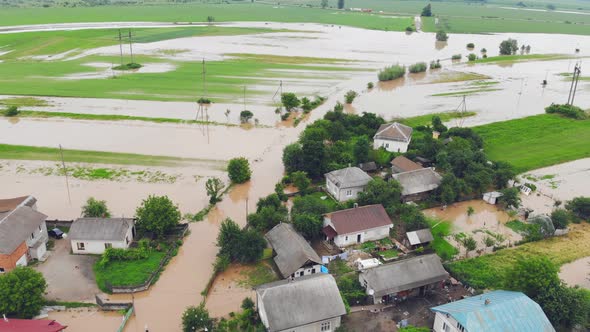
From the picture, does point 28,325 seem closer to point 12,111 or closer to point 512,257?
point 512,257

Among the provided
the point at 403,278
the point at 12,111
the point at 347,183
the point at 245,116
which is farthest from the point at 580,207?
the point at 12,111

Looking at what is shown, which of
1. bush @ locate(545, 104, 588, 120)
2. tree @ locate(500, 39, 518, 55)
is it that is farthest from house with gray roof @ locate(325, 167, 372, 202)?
tree @ locate(500, 39, 518, 55)

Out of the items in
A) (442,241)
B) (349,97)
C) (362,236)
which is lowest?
(442,241)

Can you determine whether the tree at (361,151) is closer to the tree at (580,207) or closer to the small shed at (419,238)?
the small shed at (419,238)

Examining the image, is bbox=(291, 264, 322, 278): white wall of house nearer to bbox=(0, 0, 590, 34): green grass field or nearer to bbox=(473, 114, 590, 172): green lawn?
bbox=(473, 114, 590, 172): green lawn

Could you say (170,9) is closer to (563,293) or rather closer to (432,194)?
(432,194)

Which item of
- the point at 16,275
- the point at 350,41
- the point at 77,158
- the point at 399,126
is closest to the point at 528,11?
the point at 350,41
